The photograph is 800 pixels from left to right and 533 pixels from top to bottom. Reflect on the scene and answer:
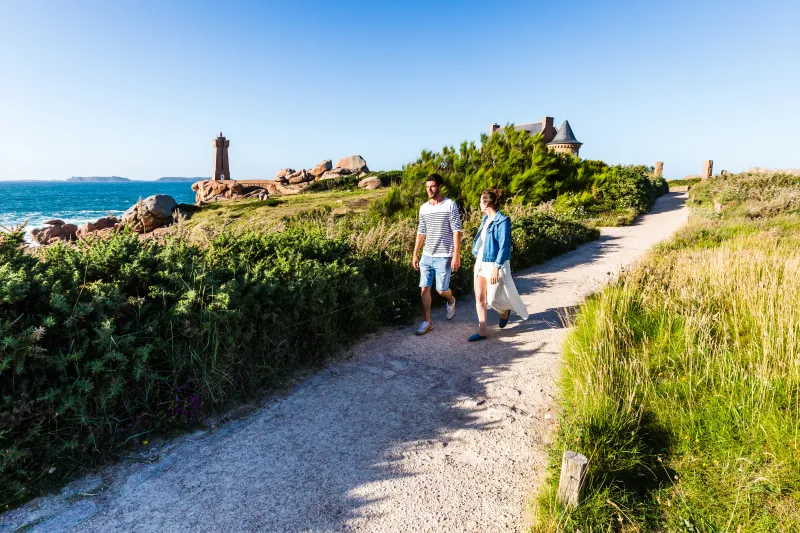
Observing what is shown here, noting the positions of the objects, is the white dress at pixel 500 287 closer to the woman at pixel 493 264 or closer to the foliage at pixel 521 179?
the woman at pixel 493 264

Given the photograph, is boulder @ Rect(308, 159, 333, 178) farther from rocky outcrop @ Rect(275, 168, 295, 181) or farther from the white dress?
the white dress

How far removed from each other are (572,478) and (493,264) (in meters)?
3.06

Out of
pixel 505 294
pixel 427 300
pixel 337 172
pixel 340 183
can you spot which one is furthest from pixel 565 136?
pixel 427 300

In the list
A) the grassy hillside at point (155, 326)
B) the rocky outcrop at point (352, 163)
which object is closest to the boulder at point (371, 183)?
the rocky outcrop at point (352, 163)

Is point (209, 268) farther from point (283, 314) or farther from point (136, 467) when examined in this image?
point (136, 467)

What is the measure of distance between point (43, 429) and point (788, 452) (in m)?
4.77

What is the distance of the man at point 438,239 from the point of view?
5.54 metres

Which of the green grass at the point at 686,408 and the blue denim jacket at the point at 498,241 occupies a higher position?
the blue denim jacket at the point at 498,241

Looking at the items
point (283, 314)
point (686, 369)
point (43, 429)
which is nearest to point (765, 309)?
point (686, 369)

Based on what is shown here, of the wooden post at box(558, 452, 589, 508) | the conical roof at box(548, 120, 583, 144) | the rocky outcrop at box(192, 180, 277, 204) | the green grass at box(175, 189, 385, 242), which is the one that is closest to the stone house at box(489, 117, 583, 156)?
the conical roof at box(548, 120, 583, 144)

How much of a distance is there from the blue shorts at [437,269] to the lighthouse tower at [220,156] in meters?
59.5

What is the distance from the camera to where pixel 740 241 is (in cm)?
913

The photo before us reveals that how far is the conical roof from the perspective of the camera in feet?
165

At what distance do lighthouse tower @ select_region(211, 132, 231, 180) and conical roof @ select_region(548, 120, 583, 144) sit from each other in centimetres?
4092
